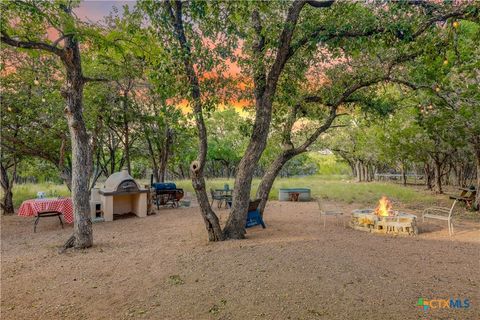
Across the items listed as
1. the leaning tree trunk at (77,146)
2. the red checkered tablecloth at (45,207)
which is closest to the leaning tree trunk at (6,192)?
the red checkered tablecloth at (45,207)

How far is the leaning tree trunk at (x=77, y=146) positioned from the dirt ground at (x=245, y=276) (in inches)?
20.3

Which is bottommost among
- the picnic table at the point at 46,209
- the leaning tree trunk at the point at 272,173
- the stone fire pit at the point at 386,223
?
the stone fire pit at the point at 386,223

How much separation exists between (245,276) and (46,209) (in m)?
8.03

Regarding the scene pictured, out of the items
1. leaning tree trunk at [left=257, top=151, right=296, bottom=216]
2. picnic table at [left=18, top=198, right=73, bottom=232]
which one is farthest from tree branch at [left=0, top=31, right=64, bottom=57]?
leaning tree trunk at [left=257, top=151, right=296, bottom=216]

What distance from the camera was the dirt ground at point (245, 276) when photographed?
3.88 m

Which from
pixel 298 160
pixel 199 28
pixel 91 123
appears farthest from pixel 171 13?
pixel 298 160

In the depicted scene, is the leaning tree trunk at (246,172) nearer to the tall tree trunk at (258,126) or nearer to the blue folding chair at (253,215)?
the tall tree trunk at (258,126)

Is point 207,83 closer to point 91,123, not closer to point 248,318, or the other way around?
point 248,318

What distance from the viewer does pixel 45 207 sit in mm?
9609

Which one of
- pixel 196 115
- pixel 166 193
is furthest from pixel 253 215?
pixel 166 193

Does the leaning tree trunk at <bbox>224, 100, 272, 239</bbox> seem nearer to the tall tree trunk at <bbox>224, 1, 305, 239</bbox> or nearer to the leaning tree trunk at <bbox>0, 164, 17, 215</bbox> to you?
the tall tree trunk at <bbox>224, 1, 305, 239</bbox>

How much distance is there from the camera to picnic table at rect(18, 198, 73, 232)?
934 centimetres

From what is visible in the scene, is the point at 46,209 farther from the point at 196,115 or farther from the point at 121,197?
the point at 196,115

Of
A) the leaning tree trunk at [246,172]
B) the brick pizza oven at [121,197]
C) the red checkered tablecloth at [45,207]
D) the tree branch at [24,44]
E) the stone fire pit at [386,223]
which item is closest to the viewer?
the tree branch at [24,44]
